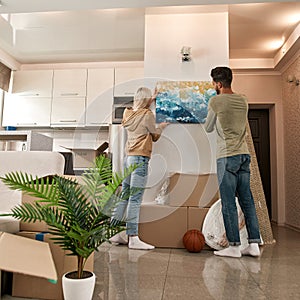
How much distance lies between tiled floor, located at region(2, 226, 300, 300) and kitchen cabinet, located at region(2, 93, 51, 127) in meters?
2.82

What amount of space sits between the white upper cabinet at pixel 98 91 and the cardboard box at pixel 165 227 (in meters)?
2.14

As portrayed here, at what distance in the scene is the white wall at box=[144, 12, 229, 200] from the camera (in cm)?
314

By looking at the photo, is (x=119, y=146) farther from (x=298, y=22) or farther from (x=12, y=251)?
(x=298, y=22)

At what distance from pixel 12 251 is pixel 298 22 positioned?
386 centimetres

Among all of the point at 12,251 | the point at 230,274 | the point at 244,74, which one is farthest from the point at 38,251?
the point at 244,74

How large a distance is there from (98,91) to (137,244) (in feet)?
8.88

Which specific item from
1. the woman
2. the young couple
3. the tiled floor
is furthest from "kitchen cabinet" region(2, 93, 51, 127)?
the young couple

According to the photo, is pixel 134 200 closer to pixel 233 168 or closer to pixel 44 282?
pixel 233 168

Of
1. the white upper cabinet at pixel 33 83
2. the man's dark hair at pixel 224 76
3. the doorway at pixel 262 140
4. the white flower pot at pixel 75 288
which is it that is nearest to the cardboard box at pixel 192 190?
the man's dark hair at pixel 224 76

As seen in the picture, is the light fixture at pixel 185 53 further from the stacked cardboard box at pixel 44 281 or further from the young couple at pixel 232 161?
the stacked cardboard box at pixel 44 281

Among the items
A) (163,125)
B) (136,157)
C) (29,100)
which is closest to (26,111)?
(29,100)

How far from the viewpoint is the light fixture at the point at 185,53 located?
3247mm

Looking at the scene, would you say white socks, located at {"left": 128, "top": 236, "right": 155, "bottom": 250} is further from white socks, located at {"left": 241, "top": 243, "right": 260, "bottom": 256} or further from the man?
white socks, located at {"left": 241, "top": 243, "right": 260, "bottom": 256}

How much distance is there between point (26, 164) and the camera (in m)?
1.92
